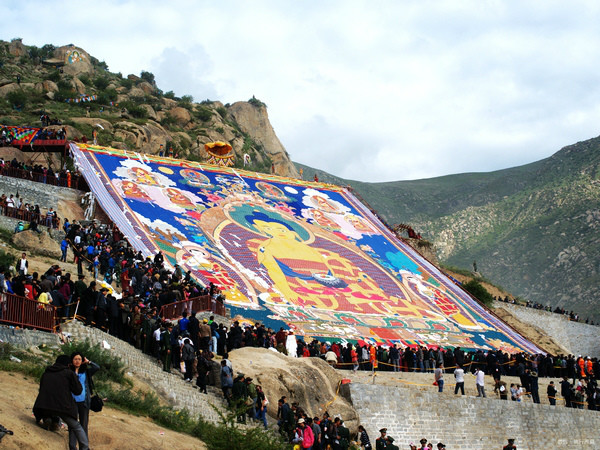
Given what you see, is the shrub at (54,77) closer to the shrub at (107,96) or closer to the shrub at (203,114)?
the shrub at (107,96)

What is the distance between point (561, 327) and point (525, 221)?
1612 inches

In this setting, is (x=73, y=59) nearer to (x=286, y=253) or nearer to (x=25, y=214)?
(x=286, y=253)

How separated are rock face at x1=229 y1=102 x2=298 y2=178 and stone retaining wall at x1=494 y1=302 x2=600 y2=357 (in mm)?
26399

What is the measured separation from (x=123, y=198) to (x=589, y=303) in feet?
141

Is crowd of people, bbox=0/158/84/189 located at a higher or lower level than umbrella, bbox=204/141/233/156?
lower

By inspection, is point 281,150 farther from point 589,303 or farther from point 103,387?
point 103,387

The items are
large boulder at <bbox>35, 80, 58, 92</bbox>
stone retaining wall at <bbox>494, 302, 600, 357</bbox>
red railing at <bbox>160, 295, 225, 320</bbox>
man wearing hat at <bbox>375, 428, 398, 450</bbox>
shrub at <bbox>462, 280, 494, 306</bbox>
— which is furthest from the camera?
large boulder at <bbox>35, 80, 58, 92</bbox>

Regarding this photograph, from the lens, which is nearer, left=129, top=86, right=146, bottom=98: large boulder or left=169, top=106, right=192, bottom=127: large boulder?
left=169, top=106, right=192, bottom=127: large boulder

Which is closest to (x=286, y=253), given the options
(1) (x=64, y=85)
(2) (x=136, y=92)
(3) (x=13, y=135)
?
(3) (x=13, y=135)

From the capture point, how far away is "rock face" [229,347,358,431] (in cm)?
1512

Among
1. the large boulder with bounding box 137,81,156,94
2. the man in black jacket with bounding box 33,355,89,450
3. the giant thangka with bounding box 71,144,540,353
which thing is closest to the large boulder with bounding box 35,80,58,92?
the large boulder with bounding box 137,81,156,94

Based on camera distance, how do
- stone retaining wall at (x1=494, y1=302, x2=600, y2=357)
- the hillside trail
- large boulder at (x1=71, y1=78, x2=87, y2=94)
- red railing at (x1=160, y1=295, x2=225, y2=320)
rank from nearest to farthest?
the hillside trail < red railing at (x1=160, y1=295, x2=225, y2=320) < stone retaining wall at (x1=494, y1=302, x2=600, y2=357) < large boulder at (x1=71, y1=78, x2=87, y2=94)

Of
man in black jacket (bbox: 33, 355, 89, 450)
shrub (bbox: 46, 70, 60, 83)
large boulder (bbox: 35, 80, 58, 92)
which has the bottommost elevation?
man in black jacket (bbox: 33, 355, 89, 450)

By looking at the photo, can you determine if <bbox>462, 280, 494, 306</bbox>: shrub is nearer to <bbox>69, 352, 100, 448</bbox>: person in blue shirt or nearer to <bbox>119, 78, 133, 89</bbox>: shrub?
<bbox>119, 78, 133, 89</bbox>: shrub
